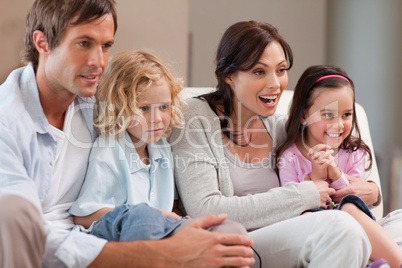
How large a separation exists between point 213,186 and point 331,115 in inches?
20.3

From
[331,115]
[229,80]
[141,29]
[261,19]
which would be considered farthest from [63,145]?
[261,19]

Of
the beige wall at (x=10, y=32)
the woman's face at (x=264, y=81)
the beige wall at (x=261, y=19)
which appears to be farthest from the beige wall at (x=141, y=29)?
the woman's face at (x=264, y=81)

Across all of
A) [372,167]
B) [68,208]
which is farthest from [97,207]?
[372,167]

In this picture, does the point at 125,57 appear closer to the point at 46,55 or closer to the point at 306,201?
the point at 46,55

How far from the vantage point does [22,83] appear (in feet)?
5.03

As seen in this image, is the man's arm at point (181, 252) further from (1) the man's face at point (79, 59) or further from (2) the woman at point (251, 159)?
(1) the man's face at point (79, 59)

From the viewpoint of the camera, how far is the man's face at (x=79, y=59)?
1.52m

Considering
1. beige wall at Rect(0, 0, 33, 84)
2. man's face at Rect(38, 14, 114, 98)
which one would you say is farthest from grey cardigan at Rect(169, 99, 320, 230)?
beige wall at Rect(0, 0, 33, 84)

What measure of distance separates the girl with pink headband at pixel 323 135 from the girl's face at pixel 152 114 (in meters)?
0.45

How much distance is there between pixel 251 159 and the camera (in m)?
1.83

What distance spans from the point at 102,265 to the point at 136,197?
1.14 feet

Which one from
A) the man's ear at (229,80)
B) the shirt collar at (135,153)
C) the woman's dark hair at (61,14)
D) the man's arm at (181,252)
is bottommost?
the man's arm at (181,252)

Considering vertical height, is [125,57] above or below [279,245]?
above

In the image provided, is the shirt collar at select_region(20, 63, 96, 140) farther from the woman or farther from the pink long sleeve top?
the pink long sleeve top
